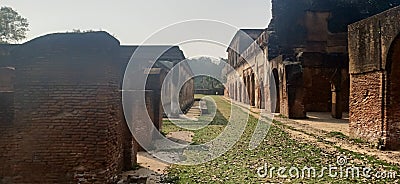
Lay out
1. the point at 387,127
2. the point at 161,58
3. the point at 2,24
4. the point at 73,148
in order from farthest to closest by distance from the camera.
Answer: the point at 2,24 → the point at 161,58 → the point at 387,127 → the point at 73,148

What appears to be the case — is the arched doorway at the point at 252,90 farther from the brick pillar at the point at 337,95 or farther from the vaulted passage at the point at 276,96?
the brick pillar at the point at 337,95

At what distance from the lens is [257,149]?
9344 mm

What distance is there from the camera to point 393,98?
920 cm

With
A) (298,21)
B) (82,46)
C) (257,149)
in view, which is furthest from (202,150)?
(298,21)

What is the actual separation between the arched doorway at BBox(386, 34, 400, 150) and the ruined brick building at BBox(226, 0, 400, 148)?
2 cm

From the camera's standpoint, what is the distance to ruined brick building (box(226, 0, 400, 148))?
9.30 meters

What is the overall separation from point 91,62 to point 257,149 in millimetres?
5585

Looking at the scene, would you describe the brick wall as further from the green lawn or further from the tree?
the tree

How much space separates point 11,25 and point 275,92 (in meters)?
27.0

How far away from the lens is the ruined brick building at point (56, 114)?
4918 millimetres

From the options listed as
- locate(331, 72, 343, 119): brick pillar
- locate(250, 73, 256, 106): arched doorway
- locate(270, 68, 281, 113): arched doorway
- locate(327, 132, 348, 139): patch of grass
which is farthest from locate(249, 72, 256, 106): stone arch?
locate(327, 132, 348, 139): patch of grass

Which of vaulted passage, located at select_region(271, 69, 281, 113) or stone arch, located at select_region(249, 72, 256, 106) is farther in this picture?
stone arch, located at select_region(249, 72, 256, 106)

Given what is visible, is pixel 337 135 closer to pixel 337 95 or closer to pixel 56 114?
pixel 337 95

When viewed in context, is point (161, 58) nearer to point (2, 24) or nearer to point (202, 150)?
point (202, 150)
